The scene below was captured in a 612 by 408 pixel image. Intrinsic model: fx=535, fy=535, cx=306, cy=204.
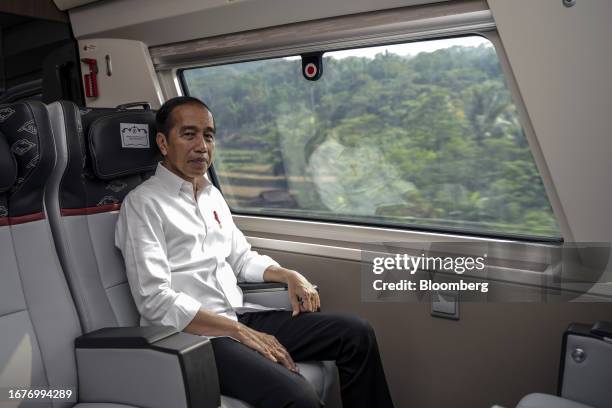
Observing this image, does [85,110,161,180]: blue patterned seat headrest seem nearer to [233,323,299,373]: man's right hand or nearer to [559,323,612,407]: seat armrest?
[233,323,299,373]: man's right hand

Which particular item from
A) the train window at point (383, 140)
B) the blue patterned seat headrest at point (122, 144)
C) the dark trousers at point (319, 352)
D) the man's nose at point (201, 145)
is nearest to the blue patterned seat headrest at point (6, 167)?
the blue patterned seat headrest at point (122, 144)

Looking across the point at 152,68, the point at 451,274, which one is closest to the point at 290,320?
the point at 451,274

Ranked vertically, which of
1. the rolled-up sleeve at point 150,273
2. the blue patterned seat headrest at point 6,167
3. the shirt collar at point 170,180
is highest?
the blue patterned seat headrest at point 6,167

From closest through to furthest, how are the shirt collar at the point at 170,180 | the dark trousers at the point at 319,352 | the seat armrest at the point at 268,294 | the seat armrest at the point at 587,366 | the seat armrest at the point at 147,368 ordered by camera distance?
the seat armrest at the point at 147,368
the seat armrest at the point at 587,366
the dark trousers at the point at 319,352
the shirt collar at the point at 170,180
the seat armrest at the point at 268,294

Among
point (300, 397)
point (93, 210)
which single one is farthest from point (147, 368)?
point (93, 210)

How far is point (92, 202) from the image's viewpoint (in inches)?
76.9

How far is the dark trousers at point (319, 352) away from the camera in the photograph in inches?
68.6

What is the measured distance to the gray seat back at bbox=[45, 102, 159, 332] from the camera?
1839mm

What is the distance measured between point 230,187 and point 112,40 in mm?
1092

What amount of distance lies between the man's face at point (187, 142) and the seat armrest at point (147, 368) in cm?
67

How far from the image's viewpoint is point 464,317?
2260 millimetres

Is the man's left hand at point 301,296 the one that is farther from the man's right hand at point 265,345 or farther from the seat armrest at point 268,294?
the man's right hand at point 265,345

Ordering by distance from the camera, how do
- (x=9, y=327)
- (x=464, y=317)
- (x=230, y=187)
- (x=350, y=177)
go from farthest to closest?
(x=230, y=187)
(x=350, y=177)
(x=464, y=317)
(x=9, y=327)

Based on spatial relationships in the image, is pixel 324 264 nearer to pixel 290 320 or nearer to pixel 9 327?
pixel 290 320
